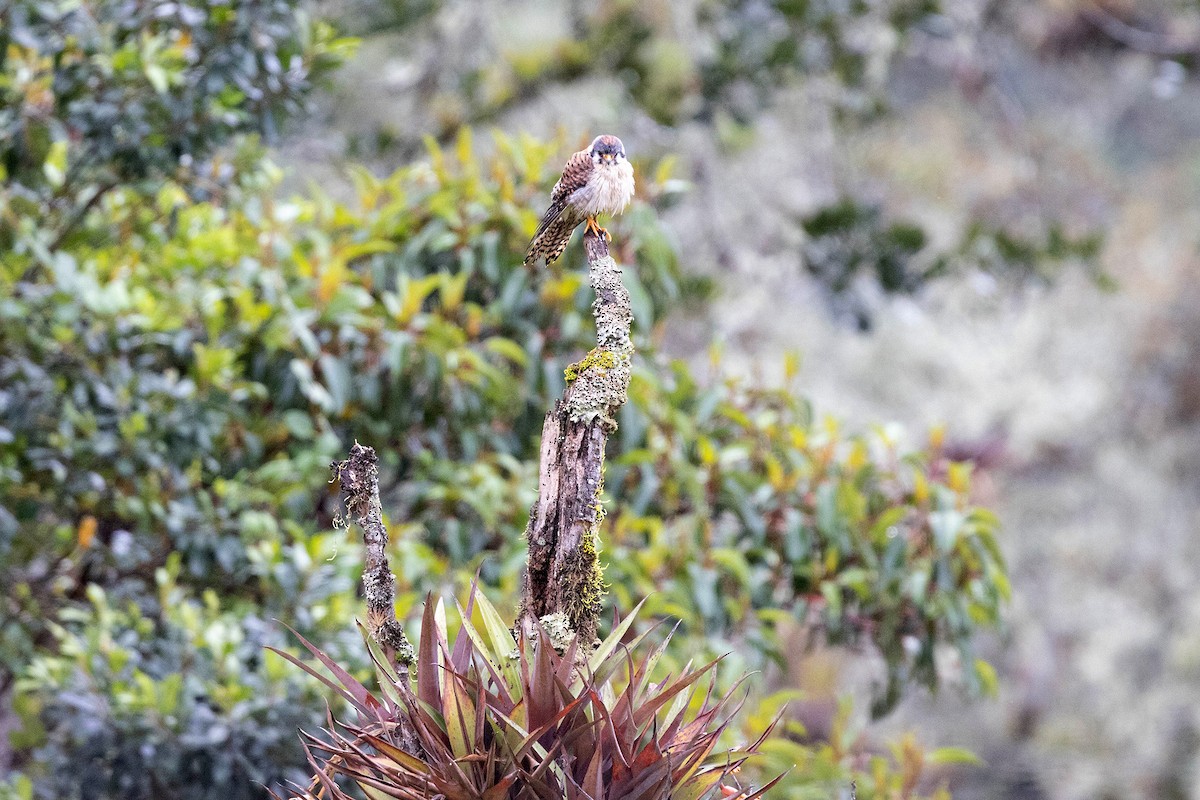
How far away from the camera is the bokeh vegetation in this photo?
2668mm

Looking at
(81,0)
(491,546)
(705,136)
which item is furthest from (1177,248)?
(81,0)

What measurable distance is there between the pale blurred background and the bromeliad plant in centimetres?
460

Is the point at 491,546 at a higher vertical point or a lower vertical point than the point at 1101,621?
lower

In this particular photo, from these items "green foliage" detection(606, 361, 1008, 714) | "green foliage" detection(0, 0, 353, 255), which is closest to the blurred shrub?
"green foliage" detection(606, 361, 1008, 714)

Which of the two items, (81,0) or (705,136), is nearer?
(81,0)

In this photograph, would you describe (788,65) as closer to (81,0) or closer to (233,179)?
(233,179)

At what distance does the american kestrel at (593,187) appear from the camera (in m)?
1.85

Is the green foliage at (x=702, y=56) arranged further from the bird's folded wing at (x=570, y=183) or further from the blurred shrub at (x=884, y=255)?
the bird's folded wing at (x=570, y=183)

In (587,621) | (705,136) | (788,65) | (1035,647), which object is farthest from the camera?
(1035,647)

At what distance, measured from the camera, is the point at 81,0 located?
2.88m

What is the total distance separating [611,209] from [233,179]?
1.81 metres

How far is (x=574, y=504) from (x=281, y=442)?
1771 mm

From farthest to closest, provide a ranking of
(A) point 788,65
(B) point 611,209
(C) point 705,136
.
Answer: (C) point 705,136
(A) point 788,65
(B) point 611,209

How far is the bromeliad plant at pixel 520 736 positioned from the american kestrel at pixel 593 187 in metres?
0.70
